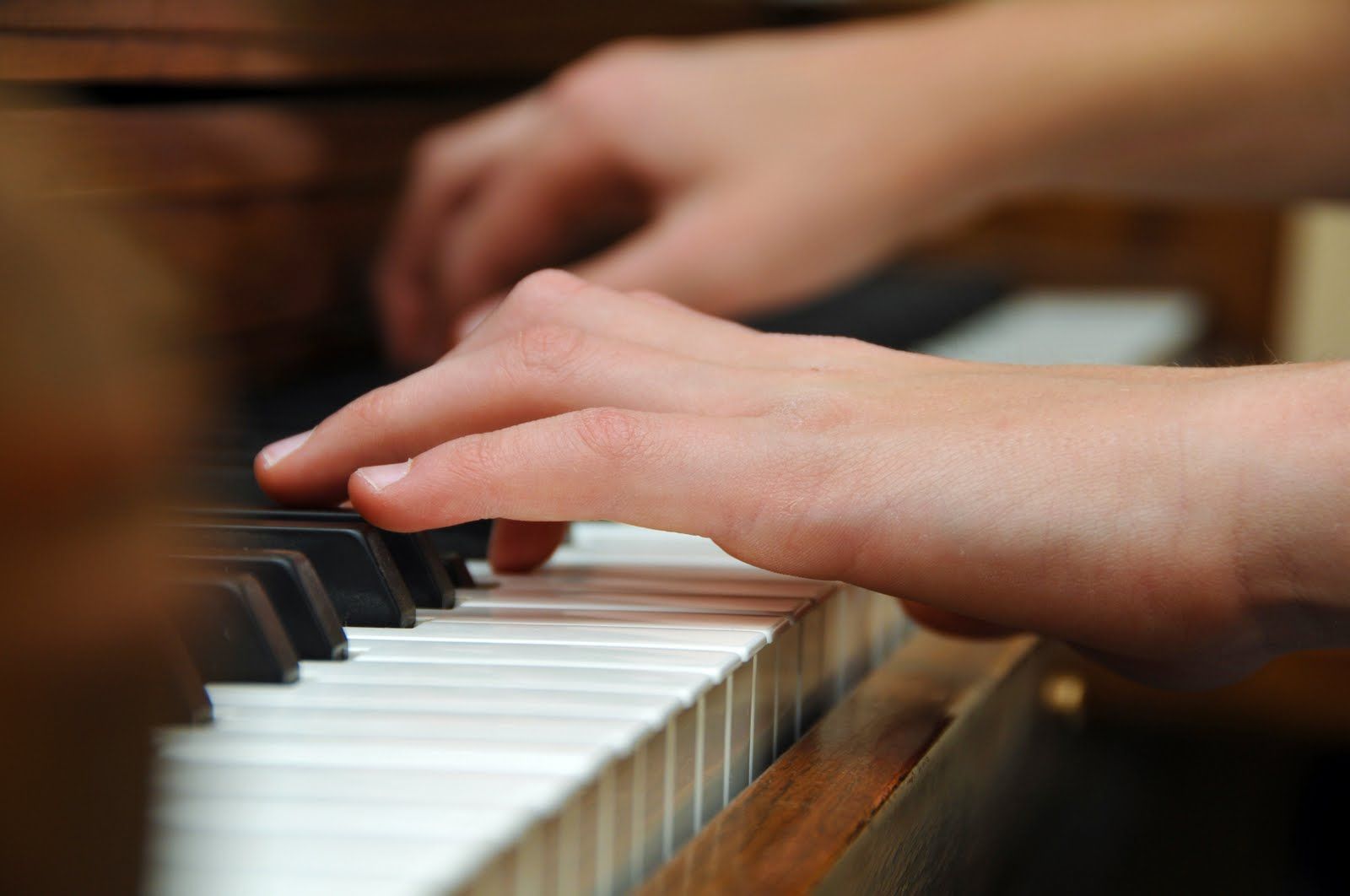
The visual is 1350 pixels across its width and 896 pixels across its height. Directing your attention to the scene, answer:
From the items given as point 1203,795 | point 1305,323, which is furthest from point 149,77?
point 1305,323

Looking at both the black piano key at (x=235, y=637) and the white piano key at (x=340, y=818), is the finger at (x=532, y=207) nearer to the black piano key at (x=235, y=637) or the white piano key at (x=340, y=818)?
the black piano key at (x=235, y=637)

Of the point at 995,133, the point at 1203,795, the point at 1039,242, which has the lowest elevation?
the point at 1203,795

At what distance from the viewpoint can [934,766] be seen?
0.62 metres

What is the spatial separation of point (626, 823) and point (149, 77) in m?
0.68

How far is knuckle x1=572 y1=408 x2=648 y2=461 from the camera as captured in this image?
61 cm

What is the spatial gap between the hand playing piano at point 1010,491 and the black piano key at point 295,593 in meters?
0.05

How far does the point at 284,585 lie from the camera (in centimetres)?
57

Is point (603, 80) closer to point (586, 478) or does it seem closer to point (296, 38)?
point (296, 38)

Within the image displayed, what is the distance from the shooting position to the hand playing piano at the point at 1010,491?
596 millimetres

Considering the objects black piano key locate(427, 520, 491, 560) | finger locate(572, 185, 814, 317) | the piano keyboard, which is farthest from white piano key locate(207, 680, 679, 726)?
finger locate(572, 185, 814, 317)

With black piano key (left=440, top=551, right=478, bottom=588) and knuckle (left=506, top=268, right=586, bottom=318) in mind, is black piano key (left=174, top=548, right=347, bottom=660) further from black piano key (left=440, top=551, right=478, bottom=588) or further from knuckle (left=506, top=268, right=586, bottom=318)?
knuckle (left=506, top=268, right=586, bottom=318)

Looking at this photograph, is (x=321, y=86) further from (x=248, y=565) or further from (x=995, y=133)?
(x=248, y=565)

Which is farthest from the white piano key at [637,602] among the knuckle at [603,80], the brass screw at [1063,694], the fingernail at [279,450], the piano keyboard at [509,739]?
the knuckle at [603,80]

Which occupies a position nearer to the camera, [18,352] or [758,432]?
[18,352]
